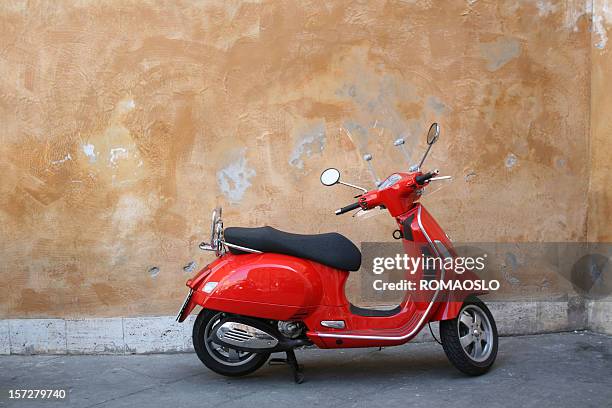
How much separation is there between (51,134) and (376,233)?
2901mm

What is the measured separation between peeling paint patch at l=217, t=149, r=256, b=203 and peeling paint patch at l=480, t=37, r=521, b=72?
7.65 feet

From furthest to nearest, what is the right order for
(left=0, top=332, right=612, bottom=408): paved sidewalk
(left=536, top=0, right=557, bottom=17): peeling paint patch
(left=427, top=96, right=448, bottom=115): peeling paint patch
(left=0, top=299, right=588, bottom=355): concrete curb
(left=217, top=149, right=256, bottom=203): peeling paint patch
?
(left=536, top=0, right=557, bottom=17): peeling paint patch
(left=427, top=96, right=448, bottom=115): peeling paint patch
(left=217, top=149, right=256, bottom=203): peeling paint patch
(left=0, top=299, right=588, bottom=355): concrete curb
(left=0, top=332, right=612, bottom=408): paved sidewalk

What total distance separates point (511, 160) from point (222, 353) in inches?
122

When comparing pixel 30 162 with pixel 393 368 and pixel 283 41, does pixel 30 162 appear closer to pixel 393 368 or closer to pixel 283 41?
pixel 283 41

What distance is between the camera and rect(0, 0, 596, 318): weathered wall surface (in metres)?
5.96

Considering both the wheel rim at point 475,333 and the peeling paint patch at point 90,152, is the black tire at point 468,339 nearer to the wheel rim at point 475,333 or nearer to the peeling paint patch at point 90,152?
the wheel rim at point 475,333

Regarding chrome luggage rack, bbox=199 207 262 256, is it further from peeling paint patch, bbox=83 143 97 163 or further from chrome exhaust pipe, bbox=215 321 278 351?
peeling paint patch, bbox=83 143 97 163

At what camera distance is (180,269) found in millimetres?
6023

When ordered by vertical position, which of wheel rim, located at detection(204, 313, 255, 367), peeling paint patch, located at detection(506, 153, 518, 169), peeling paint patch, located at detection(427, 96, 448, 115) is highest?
peeling paint patch, located at detection(427, 96, 448, 115)

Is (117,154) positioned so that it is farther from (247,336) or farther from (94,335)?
(247,336)

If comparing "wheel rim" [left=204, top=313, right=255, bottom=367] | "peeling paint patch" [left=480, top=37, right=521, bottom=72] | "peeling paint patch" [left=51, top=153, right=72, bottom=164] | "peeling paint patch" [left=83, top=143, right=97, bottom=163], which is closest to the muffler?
"wheel rim" [left=204, top=313, right=255, bottom=367]

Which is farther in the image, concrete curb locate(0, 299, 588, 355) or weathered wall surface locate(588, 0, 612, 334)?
weathered wall surface locate(588, 0, 612, 334)

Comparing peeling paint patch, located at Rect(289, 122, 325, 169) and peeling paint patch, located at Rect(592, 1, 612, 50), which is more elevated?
peeling paint patch, located at Rect(592, 1, 612, 50)

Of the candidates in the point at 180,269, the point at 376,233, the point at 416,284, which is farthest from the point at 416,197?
the point at 180,269
